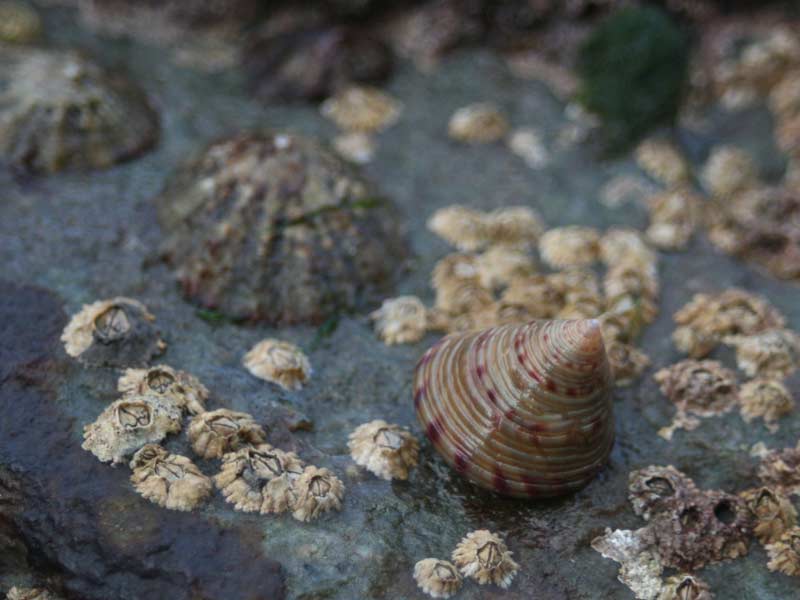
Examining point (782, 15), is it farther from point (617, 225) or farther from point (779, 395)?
point (779, 395)

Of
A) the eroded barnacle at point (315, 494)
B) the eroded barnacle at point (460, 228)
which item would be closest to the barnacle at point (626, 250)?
the eroded barnacle at point (460, 228)

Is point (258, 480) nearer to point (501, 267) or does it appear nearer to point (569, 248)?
point (501, 267)

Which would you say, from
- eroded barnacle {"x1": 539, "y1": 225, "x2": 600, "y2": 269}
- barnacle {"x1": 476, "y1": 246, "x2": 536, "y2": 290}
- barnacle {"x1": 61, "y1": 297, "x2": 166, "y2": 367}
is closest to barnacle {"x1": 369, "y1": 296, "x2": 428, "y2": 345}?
barnacle {"x1": 476, "y1": 246, "x2": 536, "y2": 290}

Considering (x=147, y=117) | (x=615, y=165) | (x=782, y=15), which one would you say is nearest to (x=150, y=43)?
(x=147, y=117)

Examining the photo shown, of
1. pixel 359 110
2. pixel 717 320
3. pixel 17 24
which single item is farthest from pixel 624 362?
pixel 17 24

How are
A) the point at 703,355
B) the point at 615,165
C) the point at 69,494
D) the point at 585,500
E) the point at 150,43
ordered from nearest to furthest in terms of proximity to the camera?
the point at 69,494, the point at 585,500, the point at 703,355, the point at 615,165, the point at 150,43

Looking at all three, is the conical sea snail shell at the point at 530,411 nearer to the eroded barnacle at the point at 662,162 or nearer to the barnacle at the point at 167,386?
the barnacle at the point at 167,386
